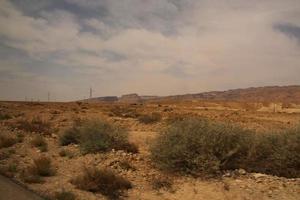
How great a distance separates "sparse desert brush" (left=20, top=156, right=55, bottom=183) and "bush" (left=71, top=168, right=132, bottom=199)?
107cm

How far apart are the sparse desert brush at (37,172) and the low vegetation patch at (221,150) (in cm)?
Answer: 308

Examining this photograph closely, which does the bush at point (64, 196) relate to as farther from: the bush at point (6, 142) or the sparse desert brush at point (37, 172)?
the bush at point (6, 142)

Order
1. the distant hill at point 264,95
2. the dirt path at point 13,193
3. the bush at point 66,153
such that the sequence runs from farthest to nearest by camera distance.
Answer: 1. the distant hill at point 264,95
2. the bush at point 66,153
3. the dirt path at point 13,193

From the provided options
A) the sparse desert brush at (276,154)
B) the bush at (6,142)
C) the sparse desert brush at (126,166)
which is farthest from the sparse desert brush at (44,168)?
the sparse desert brush at (276,154)

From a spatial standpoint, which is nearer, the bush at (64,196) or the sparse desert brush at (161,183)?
the bush at (64,196)

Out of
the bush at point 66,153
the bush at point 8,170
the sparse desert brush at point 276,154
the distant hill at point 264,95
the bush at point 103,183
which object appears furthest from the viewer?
the distant hill at point 264,95

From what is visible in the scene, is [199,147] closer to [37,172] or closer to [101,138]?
[101,138]

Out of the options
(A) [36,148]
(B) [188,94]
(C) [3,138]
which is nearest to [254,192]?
(A) [36,148]

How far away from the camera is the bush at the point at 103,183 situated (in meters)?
9.80

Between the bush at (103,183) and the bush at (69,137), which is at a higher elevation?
the bush at (69,137)

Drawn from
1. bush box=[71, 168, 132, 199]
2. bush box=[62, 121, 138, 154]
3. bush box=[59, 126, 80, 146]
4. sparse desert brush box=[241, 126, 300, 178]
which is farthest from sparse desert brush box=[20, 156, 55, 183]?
sparse desert brush box=[241, 126, 300, 178]

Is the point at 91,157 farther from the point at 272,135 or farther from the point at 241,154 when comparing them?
the point at 272,135

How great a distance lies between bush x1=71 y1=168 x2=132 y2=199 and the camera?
9.80 m

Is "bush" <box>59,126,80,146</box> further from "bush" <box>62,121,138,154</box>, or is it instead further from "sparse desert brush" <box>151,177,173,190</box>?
"sparse desert brush" <box>151,177,173,190</box>
